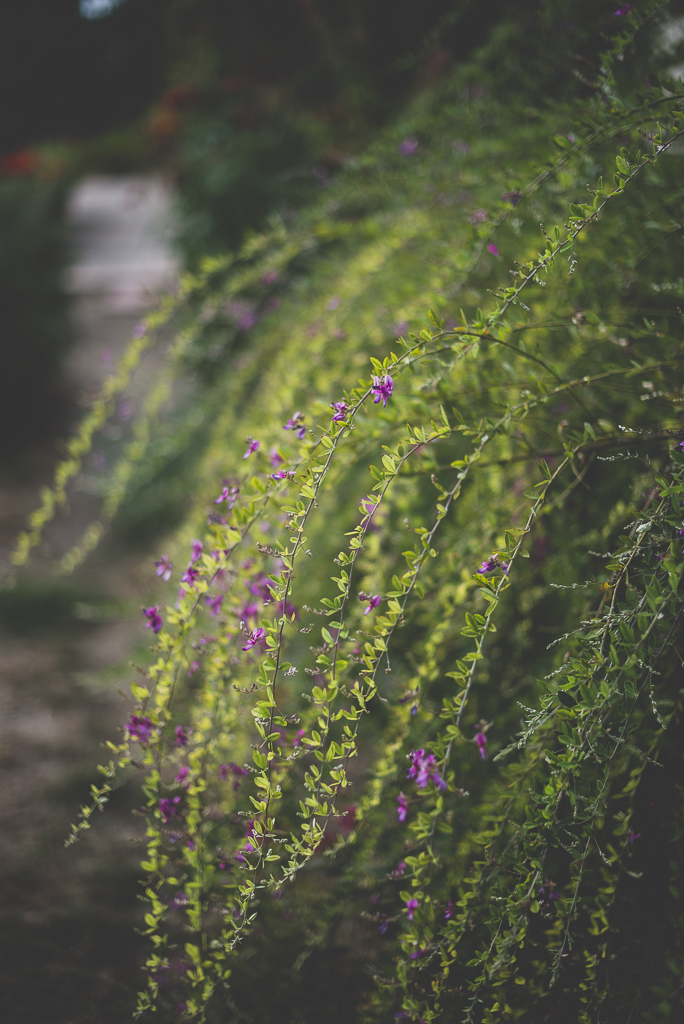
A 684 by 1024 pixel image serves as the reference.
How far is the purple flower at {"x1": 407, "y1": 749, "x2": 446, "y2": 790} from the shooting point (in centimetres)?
57

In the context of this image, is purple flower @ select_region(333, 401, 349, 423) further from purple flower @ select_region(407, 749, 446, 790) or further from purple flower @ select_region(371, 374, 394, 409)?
purple flower @ select_region(407, 749, 446, 790)

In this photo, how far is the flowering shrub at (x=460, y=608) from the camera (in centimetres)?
57

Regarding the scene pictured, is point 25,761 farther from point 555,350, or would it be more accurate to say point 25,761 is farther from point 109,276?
point 109,276

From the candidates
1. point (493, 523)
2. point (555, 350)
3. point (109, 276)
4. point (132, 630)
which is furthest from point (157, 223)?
point (493, 523)

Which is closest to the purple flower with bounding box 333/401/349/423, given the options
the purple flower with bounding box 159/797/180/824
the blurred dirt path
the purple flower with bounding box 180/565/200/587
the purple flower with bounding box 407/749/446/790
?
→ the purple flower with bounding box 180/565/200/587

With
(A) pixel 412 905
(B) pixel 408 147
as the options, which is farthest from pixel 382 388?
(B) pixel 408 147

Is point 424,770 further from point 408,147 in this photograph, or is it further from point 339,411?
point 408,147

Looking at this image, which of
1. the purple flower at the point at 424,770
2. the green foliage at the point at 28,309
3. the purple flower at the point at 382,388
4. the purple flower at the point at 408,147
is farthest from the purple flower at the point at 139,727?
the green foliage at the point at 28,309

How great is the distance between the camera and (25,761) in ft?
4.07

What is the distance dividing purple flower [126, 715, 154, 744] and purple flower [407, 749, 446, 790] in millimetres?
282

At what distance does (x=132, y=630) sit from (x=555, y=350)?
1.46m

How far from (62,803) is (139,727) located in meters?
0.71

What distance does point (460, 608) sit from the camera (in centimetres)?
95

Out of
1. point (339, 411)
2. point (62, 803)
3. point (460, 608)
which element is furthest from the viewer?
point (62, 803)
